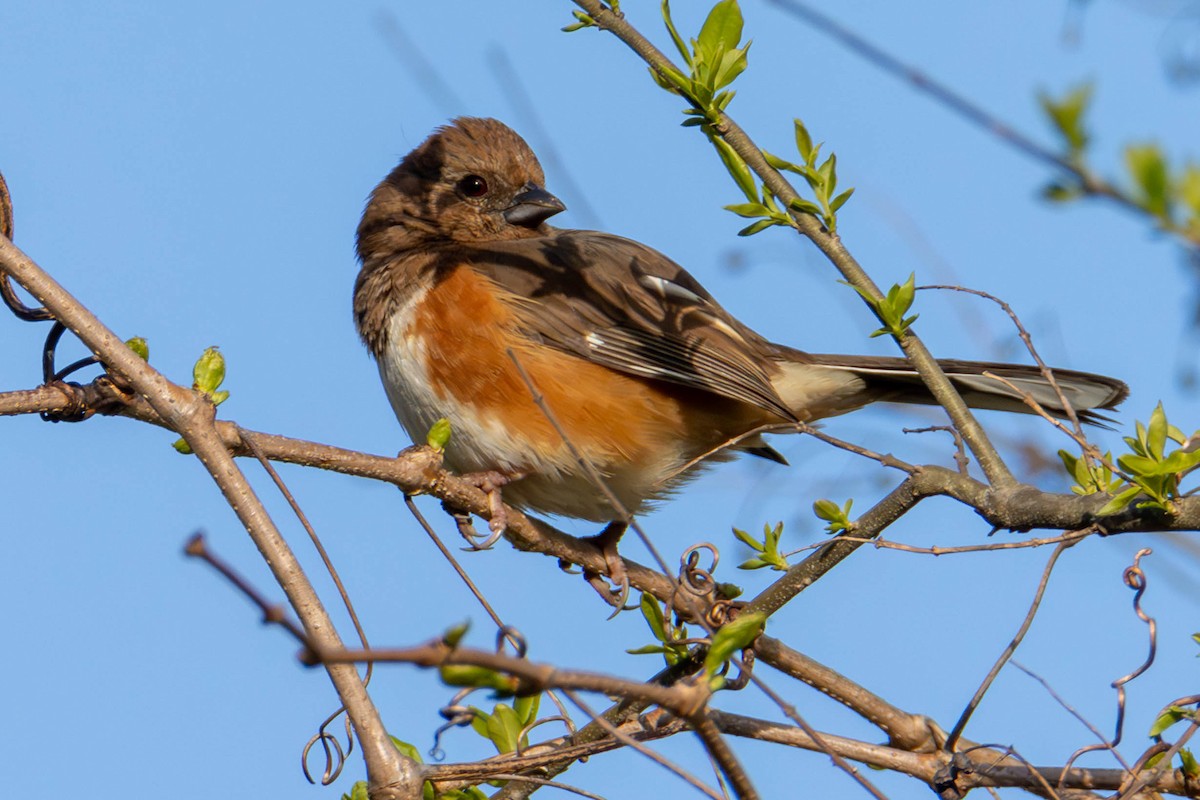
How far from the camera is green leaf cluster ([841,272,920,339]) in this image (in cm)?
255

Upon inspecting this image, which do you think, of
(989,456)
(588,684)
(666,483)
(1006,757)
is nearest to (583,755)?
(1006,757)

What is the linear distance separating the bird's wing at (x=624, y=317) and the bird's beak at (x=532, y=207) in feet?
1.03

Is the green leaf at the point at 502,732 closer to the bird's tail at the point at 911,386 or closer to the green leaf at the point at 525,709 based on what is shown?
the green leaf at the point at 525,709

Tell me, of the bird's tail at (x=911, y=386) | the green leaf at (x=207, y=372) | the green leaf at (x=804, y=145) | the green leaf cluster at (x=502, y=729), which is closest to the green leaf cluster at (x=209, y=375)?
the green leaf at (x=207, y=372)

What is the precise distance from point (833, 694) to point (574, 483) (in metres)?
1.26

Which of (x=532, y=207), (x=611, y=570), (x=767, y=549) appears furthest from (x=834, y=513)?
(x=532, y=207)

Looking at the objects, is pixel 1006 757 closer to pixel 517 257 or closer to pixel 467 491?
pixel 467 491

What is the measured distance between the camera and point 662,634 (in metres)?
2.88

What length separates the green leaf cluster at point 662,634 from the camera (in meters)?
2.83

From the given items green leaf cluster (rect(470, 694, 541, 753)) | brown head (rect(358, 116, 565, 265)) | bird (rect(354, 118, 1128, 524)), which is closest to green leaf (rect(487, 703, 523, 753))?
green leaf cluster (rect(470, 694, 541, 753))

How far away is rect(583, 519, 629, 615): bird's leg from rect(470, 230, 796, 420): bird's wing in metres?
0.54

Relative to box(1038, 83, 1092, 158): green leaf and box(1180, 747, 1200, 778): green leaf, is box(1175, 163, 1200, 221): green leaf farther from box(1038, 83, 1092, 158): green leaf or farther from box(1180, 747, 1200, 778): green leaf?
box(1180, 747, 1200, 778): green leaf

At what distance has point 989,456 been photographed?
2541 mm

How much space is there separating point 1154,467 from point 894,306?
2.07 ft
